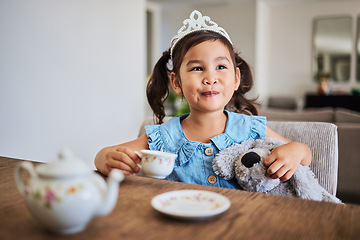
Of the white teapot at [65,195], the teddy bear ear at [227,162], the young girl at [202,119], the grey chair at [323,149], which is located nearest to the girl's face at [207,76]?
the young girl at [202,119]

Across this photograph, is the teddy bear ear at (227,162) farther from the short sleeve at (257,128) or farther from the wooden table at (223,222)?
the wooden table at (223,222)

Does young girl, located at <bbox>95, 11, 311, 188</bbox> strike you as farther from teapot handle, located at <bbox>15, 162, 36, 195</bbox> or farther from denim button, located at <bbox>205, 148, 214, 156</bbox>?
teapot handle, located at <bbox>15, 162, 36, 195</bbox>

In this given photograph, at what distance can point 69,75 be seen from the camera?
3.10 m

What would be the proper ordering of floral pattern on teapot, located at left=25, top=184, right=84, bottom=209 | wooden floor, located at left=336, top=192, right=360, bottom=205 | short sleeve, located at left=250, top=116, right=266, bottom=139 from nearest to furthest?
floral pattern on teapot, located at left=25, top=184, right=84, bottom=209
short sleeve, located at left=250, top=116, right=266, bottom=139
wooden floor, located at left=336, top=192, right=360, bottom=205

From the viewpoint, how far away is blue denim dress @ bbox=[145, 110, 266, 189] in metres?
1.27

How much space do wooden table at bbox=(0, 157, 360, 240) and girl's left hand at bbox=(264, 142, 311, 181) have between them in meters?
0.21

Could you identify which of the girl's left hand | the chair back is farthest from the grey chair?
the girl's left hand

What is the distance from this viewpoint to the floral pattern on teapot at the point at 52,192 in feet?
1.72

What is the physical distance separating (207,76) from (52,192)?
892 millimetres

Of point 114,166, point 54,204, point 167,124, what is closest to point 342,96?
point 167,124

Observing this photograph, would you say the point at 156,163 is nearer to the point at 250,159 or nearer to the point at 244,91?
the point at 250,159

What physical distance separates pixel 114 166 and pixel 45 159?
2071mm

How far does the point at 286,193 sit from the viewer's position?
44.8 inches

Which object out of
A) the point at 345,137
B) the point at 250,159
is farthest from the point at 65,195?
the point at 345,137
